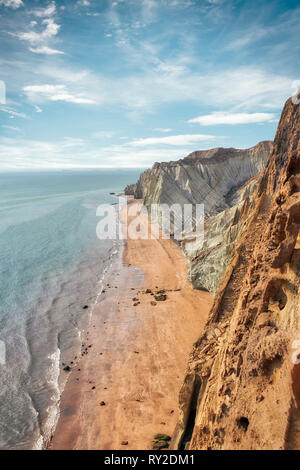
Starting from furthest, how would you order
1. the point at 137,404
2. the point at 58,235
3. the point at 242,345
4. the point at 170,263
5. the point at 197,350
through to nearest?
the point at 58,235 → the point at 170,263 → the point at 137,404 → the point at 197,350 → the point at 242,345

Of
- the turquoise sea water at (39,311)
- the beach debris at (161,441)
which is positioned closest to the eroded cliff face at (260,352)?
the beach debris at (161,441)

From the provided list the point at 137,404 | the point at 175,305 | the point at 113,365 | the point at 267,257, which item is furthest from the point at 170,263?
the point at 267,257

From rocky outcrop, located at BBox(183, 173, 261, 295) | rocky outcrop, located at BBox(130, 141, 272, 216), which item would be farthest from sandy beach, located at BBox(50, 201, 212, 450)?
rocky outcrop, located at BBox(130, 141, 272, 216)

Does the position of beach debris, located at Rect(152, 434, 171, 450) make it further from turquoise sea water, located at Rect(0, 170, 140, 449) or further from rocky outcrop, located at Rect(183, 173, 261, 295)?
rocky outcrop, located at Rect(183, 173, 261, 295)

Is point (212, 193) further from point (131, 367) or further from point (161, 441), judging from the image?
point (161, 441)

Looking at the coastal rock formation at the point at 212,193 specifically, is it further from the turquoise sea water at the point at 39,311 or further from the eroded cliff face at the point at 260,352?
the turquoise sea water at the point at 39,311

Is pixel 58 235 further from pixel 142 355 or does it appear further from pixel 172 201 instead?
pixel 142 355
